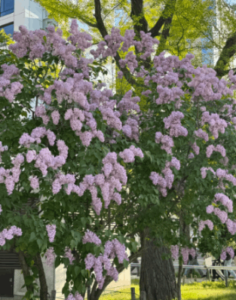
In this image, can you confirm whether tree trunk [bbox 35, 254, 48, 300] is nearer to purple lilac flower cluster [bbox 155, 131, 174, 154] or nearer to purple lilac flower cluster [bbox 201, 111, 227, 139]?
purple lilac flower cluster [bbox 155, 131, 174, 154]

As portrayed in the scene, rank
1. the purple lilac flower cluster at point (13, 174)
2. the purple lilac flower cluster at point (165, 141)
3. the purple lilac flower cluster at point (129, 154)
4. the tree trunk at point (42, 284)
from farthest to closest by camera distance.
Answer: the tree trunk at point (42, 284) < the purple lilac flower cluster at point (165, 141) < the purple lilac flower cluster at point (129, 154) < the purple lilac flower cluster at point (13, 174)

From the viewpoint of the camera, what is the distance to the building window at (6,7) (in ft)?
48.4

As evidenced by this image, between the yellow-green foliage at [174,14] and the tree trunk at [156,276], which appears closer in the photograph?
the tree trunk at [156,276]

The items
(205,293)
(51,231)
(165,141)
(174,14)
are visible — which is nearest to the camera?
(51,231)

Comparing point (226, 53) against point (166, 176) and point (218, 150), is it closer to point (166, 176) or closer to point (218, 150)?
point (218, 150)

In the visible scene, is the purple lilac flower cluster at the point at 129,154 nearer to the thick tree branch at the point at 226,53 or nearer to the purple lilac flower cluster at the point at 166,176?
the purple lilac flower cluster at the point at 166,176

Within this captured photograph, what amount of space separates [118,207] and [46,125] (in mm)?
1877

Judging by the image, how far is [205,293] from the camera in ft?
30.6

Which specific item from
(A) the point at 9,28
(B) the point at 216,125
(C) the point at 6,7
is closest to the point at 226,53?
(B) the point at 216,125

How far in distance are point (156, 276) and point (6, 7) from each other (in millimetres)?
11823

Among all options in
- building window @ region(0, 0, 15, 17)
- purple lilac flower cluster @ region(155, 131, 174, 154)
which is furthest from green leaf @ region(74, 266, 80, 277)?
building window @ region(0, 0, 15, 17)

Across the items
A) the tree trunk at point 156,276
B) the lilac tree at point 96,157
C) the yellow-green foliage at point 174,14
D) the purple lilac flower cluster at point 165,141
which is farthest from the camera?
the yellow-green foliage at point 174,14

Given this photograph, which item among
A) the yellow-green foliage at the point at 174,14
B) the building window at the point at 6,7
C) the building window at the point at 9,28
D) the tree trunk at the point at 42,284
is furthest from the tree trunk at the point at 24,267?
the building window at the point at 6,7

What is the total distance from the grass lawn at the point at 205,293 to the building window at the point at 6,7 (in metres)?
10.9
